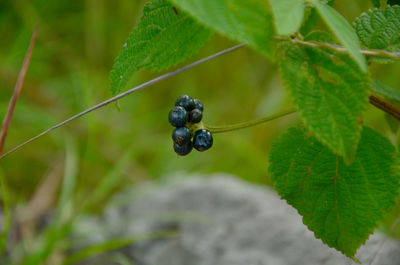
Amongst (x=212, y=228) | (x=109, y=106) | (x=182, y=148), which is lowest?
(x=109, y=106)

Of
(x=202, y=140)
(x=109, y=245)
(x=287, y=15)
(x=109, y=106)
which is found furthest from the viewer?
(x=109, y=106)

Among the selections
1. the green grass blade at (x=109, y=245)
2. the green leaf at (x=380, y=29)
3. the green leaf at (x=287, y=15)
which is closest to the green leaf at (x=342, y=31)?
the green leaf at (x=287, y=15)

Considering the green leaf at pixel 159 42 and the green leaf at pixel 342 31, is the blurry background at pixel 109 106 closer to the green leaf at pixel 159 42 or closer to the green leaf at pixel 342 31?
the green leaf at pixel 159 42

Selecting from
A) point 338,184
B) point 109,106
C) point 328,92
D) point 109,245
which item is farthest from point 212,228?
point 109,106

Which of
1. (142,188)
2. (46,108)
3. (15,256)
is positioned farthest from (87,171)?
(15,256)

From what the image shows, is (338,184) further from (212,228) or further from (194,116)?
(212,228)

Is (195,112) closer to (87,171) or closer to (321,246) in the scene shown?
(321,246)
